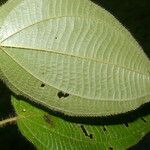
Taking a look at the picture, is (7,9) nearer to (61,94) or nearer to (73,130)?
(61,94)

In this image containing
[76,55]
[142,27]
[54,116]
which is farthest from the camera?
[142,27]

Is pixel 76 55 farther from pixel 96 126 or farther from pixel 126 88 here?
pixel 96 126

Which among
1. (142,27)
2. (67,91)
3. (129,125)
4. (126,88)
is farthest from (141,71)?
(142,27)

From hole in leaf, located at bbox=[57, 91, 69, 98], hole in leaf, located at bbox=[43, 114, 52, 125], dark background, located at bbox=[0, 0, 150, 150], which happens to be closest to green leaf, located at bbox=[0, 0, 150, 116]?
hole in leaf, located at bbox=[57, 91, 69, 98]

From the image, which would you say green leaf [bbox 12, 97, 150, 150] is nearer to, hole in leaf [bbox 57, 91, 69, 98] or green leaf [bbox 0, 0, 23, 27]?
hole in leaf [bbox 57, 91, 69, 98]

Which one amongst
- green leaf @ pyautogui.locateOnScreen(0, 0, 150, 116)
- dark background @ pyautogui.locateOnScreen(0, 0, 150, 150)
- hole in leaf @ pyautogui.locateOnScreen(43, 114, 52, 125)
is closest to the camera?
green leaf @ pyautogui.locateOnScreen(0, 0, 150, 116)

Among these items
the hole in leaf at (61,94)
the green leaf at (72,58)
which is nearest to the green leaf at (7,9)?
the green leaf at (72,58)

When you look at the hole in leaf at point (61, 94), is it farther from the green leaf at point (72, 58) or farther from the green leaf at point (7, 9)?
the green leaf at point (7, 9)
